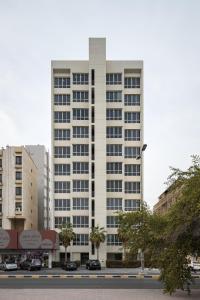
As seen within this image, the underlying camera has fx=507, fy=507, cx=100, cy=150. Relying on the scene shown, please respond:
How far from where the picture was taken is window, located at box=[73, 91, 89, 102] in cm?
9194

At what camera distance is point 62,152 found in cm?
9125

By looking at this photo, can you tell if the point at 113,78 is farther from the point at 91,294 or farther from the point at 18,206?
the point at 91,294

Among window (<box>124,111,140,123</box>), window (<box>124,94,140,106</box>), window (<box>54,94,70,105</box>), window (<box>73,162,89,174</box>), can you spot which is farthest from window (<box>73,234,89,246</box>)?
window (<box>124,94,140,106</box>)

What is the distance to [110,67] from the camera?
92.6 meters

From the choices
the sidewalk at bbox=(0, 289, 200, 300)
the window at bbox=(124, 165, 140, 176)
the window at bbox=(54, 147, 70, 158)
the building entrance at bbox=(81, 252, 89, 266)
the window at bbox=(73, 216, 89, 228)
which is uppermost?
the window at bbox=(54, 147, 70, 158)

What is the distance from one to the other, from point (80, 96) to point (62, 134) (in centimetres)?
763

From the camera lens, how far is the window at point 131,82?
305ft

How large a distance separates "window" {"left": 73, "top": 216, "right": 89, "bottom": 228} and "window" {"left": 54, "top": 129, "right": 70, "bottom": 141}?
47.0 feet

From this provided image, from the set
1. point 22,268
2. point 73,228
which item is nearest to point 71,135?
point 73,228

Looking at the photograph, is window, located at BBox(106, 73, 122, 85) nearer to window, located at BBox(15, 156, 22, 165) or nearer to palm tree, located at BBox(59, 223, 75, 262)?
window, located at BBox(15, 156, 22, 165)

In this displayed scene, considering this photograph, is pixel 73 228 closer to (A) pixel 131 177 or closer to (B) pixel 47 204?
(A) pixel 131 177

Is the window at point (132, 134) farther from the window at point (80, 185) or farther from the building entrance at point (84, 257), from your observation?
the building entrance at point (84, 257)

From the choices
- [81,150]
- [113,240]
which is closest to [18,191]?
[81,150]

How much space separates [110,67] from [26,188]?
1291 inches
